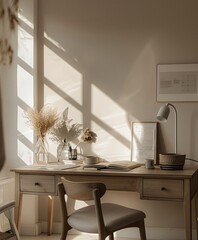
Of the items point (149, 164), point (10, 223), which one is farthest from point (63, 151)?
point (10, 223)

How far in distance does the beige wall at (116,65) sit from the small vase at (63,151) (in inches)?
8.2

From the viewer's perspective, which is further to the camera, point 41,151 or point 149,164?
point 41,151

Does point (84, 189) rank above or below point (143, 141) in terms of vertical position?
below

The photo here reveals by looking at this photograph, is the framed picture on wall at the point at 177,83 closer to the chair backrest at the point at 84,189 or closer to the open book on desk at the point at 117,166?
the open book on desk at the point at 117,166

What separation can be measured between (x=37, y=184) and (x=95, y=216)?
29.3 inches

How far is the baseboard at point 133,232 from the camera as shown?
4.09 m

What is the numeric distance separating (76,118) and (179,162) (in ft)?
3.63

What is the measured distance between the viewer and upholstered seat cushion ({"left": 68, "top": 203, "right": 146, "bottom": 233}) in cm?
304

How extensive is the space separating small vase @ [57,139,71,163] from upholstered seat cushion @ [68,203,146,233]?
3.24ft

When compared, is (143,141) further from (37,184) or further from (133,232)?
(37,184)

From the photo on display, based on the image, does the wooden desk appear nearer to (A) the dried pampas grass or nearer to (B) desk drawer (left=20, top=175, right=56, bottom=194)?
(B) desk drawer (left=20, top=175, right=56, bottom=194)

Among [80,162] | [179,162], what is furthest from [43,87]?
[179,162]

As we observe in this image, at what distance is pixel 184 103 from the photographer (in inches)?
160

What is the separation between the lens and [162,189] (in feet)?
11.4
